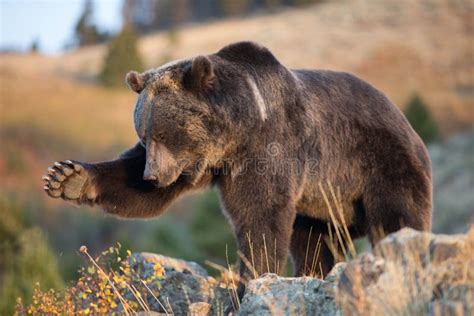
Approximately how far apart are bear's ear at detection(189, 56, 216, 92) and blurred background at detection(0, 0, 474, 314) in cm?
220

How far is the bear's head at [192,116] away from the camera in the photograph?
5996 millimetres

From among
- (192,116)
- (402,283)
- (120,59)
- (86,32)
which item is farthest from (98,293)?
(86,32)

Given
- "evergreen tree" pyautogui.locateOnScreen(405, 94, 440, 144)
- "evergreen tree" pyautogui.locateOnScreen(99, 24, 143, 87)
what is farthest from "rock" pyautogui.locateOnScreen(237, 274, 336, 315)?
"evergreen tree" pyautogui.locateOnScreen(99, 24, 143, 87)

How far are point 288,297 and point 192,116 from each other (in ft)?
6.26

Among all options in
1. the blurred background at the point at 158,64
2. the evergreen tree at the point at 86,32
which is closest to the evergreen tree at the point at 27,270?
the blurred background at the point at 158,64

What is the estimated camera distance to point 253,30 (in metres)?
71.4

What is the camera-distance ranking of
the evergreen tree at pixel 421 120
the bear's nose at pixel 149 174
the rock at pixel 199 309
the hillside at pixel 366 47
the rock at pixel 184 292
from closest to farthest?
the rock at pixel 199 309 → the bear's nose at pixel 149 174 → the rock at pixel 184 292 → the evergreen tree at pixel 421 120 → the hillside at pixel 366 47

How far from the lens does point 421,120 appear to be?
35.8 meters

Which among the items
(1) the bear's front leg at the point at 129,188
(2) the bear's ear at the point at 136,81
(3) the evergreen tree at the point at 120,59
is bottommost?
(3) the evergreen tree at the point at 120,59

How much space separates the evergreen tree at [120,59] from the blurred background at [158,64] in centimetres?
10

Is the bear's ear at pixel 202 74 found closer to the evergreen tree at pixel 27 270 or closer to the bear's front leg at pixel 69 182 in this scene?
the bear's front leg at pixel 69 182

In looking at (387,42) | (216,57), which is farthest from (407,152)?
(387,42)

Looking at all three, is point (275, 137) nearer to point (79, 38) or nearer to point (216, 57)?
point (216, 57)

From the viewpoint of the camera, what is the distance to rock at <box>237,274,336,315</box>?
4578 millimetres
